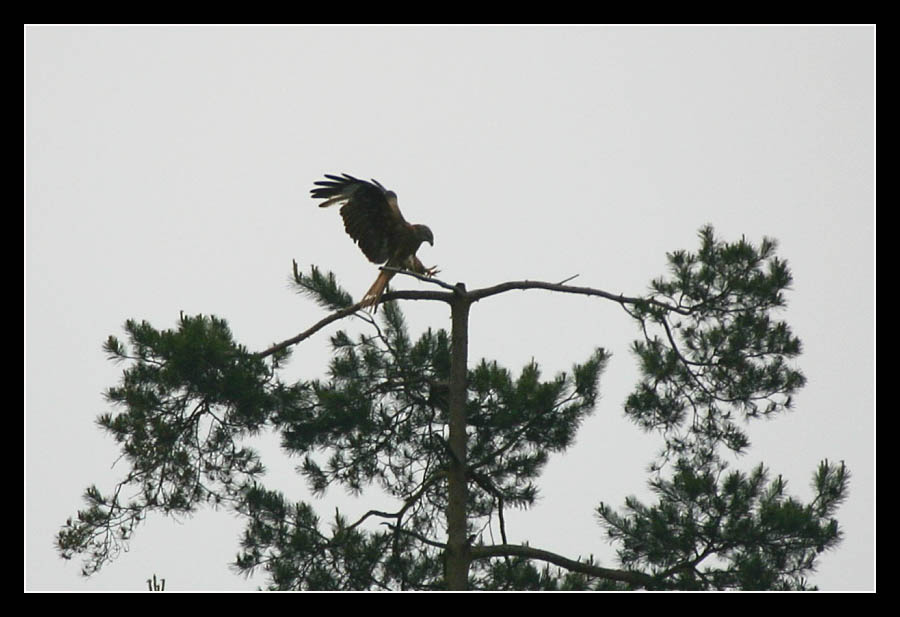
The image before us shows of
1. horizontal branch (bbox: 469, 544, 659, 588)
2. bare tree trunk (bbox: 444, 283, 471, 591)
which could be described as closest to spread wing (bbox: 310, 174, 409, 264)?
bare tree trunk (bbox: 444, 283, 471, 591)

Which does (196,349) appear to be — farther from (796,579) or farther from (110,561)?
(796,579)

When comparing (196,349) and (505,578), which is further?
(505,578)

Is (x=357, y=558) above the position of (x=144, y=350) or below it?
below

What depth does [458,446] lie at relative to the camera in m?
7.17

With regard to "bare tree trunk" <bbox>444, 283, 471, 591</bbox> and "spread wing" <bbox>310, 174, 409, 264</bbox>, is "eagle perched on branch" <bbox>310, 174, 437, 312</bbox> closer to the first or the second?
"spread wing" <bbox>310, 174, 409, 264</bbox>

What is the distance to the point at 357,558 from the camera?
6934mm

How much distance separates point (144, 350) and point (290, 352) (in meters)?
0.77

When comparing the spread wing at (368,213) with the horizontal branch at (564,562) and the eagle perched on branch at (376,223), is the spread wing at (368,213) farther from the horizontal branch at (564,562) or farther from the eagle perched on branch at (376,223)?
the horizontal branch at (564,562)

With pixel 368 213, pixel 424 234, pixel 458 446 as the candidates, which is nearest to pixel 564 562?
pixel 458 446

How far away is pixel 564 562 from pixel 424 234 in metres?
2.20

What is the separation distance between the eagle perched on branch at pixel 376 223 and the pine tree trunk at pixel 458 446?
32.4 inches

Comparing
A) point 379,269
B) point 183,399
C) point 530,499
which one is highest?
point 379,269
